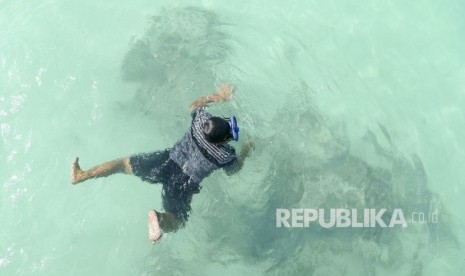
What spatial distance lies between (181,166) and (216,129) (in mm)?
1011

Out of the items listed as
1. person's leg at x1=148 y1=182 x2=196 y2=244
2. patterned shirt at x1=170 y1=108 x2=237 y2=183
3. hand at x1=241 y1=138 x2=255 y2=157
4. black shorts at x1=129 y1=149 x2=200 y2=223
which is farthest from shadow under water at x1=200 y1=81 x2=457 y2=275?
patterned shirt at x1=170 y1=108 x2=237 y2=183

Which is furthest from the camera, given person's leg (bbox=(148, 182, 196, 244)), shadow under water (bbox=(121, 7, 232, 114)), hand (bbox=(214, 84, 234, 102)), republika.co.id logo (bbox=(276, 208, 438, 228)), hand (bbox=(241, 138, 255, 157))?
shadow under water (bbox=(121, 7, 232, 114))

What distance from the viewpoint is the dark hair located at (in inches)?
188

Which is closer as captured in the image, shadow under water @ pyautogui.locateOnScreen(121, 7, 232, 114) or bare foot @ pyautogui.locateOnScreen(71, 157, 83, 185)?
bare foot @ pyautogui.locateOnScreen(71, 157, 83, 185)

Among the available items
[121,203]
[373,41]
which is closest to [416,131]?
[373,41]

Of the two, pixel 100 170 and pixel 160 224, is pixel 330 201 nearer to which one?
pixel 160 224

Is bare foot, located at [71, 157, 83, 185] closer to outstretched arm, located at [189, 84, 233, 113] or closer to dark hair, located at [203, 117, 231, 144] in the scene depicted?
outstretched arm, located at [189, 84, 233, 113]

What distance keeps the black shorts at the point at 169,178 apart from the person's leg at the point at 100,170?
0.10m

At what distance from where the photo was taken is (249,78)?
7.69m

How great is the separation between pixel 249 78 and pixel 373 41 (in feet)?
9.55

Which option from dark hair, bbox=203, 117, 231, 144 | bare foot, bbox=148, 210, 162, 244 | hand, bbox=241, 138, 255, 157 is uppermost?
dark hair, bbox=203, 117, 231, 144

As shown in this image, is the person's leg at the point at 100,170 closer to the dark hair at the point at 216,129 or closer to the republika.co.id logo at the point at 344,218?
the dark hair at the point at 216,129

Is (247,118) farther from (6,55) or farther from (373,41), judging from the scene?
(6,55)

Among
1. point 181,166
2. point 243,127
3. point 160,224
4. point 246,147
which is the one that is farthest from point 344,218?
point 160,224
